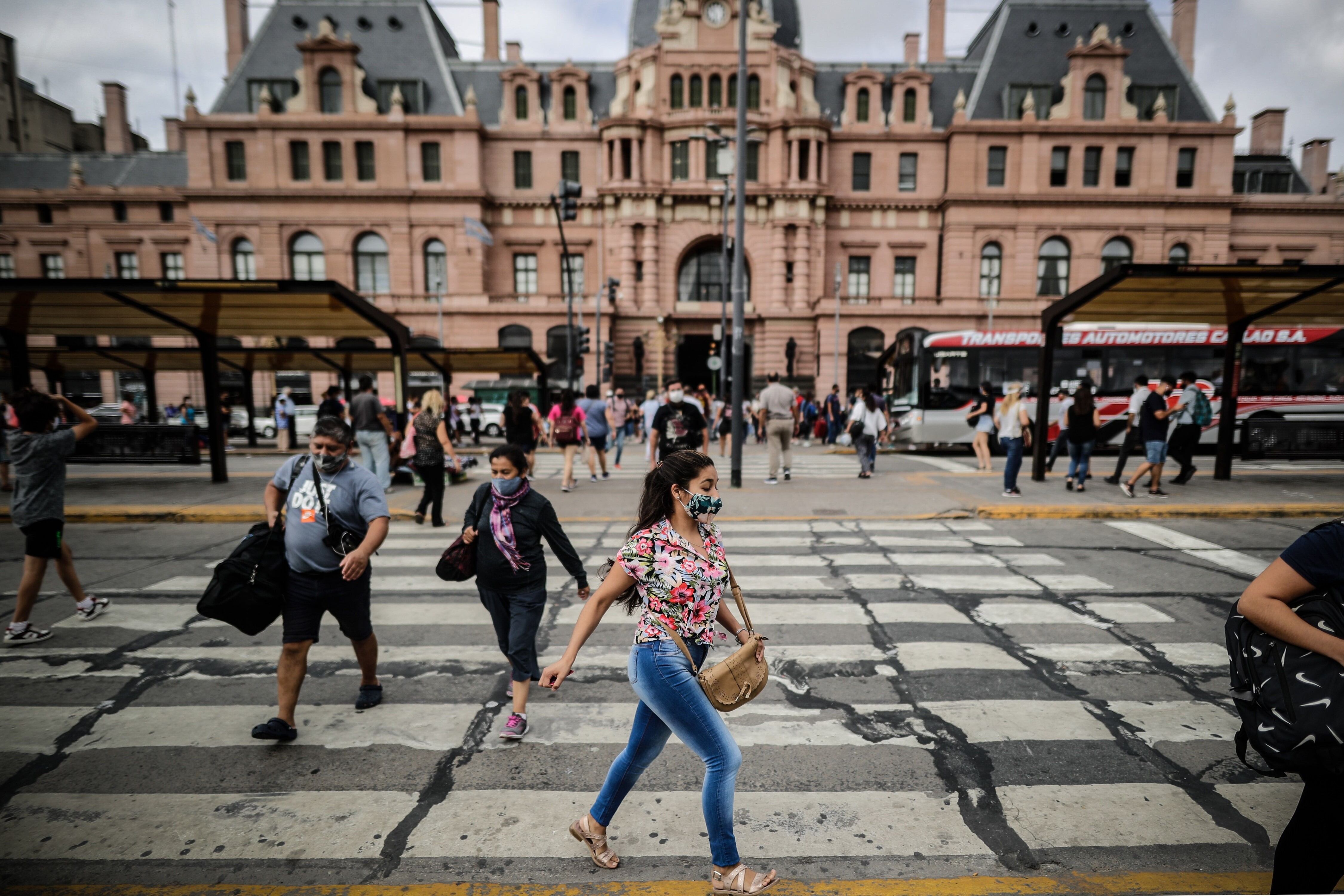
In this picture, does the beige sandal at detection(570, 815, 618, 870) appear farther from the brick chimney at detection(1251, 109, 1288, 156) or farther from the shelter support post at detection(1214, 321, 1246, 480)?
the brick chimney at detection(1251, 109, 1288, 156)

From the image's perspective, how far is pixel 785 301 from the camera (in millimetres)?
40812

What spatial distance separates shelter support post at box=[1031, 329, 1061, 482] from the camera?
12.3 meters

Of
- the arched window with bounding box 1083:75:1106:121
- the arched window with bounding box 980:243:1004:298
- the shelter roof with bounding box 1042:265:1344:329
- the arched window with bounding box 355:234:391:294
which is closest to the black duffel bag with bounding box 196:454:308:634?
the shelter roof with bounding box 1042:265:1344:329

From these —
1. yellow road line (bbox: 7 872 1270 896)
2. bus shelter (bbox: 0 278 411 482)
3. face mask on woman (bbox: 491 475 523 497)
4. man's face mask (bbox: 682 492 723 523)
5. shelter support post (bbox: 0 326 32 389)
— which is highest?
bus shelter (bbox: 0 278 411 482)

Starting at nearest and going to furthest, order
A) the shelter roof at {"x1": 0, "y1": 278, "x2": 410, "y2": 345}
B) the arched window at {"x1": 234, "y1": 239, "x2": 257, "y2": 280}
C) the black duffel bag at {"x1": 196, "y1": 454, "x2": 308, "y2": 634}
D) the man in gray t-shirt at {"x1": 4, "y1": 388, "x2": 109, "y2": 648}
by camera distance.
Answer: the black duffel bag at {"x1": 196, "y1": 454, "x2": 308, "y2": 634}
the man in gray t-shirt at {"x1": 4, "y1": 388, "x2": 109, "y2": 648}
the shelter roof at {"x1": 0, "y1": 278, "x2": 410, "y2": 345}
the arched window at {"x1": 234, "y1": 239, "x2": 257, "y2": 280}

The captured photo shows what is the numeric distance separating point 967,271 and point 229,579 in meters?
42.8

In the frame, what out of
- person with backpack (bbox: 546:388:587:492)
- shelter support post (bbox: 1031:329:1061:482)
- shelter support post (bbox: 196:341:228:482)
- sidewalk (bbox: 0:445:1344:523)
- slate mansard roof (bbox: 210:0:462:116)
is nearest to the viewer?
sidewalk (bbox: 0:445:1344:523)

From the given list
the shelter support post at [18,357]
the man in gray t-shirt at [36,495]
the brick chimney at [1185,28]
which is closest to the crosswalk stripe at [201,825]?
the man in gray t-shirt at [36,495]

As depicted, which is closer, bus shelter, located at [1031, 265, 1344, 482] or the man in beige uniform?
bus shelter, located at [1031, 265, 1344, 482]

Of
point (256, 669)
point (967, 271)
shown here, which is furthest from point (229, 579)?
point (967, 271)

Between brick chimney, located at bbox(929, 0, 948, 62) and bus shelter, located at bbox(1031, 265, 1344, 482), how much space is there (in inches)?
1498

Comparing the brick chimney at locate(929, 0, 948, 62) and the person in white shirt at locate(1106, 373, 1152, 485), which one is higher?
the brick chimney at locate(929, 0, 948, 62)

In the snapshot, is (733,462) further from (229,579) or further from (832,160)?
(832,160)

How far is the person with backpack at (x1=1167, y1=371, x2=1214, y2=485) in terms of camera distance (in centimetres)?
1130
